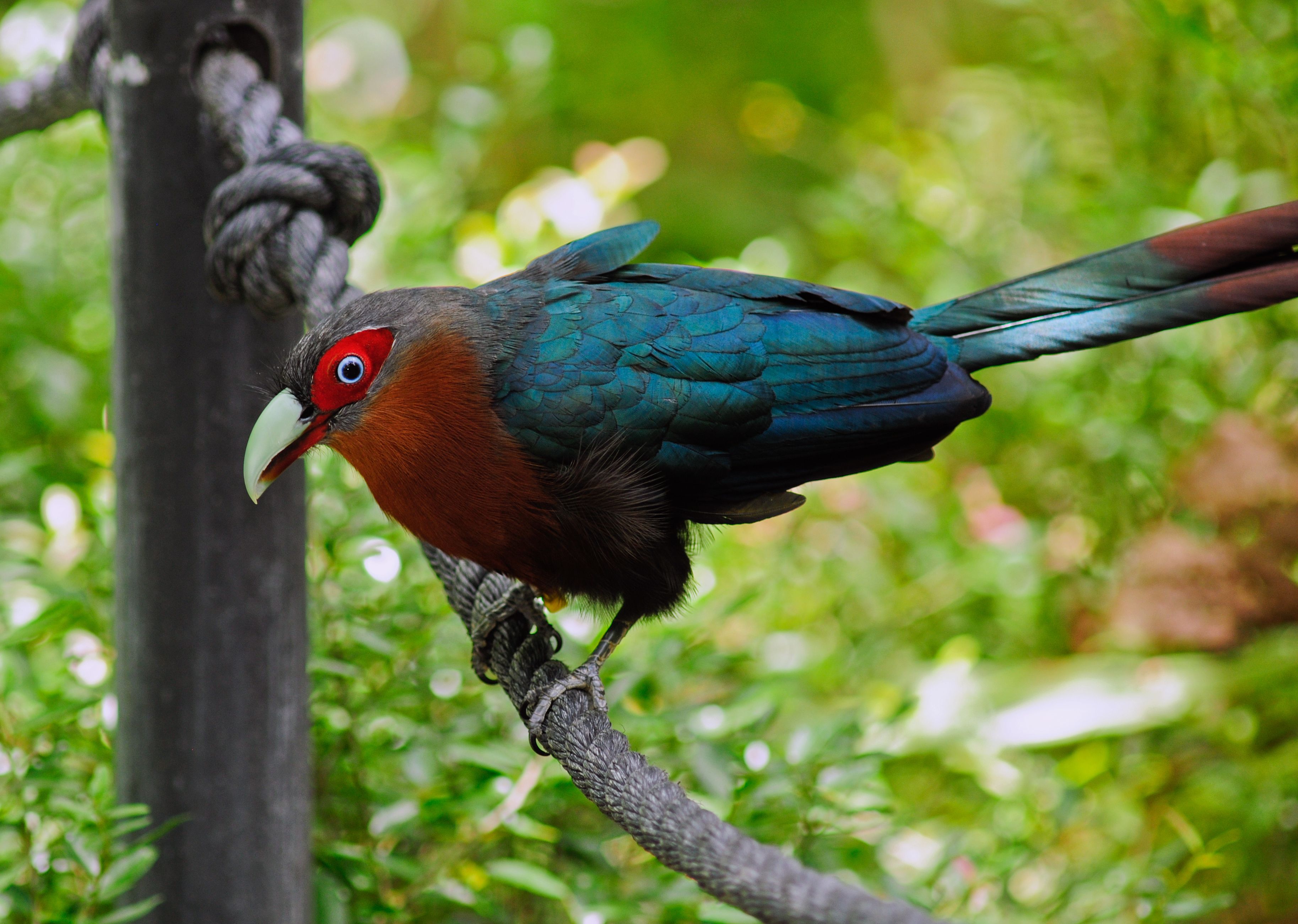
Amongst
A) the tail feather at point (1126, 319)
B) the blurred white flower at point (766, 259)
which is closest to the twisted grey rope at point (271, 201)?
the tail feather at point (1126, 319)

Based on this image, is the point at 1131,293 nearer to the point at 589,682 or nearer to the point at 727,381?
the point at 727,381

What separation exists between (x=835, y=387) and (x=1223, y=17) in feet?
7.85

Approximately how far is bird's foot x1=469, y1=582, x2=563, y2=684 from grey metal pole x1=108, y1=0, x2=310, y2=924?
0.26m

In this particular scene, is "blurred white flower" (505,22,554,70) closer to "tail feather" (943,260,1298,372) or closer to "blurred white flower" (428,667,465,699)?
"blurred white flower" (428,667,465,699)

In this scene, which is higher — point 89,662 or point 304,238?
point 304,238

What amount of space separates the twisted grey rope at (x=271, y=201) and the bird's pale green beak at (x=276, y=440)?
136mm

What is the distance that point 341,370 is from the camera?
1.40 m

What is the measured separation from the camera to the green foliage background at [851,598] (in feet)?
5.76

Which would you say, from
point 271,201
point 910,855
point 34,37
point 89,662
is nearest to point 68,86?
point 271,201

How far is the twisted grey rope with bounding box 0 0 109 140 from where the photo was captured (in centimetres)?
173

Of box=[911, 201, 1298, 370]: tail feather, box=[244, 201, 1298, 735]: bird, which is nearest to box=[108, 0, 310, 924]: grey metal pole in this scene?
box=[244, 201, 1298, 735]: bird

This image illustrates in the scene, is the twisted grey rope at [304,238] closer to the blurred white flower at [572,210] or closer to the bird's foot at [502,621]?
the bird's foot at [502,621]

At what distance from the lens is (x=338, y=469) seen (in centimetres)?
209

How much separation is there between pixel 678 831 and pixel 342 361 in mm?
755
